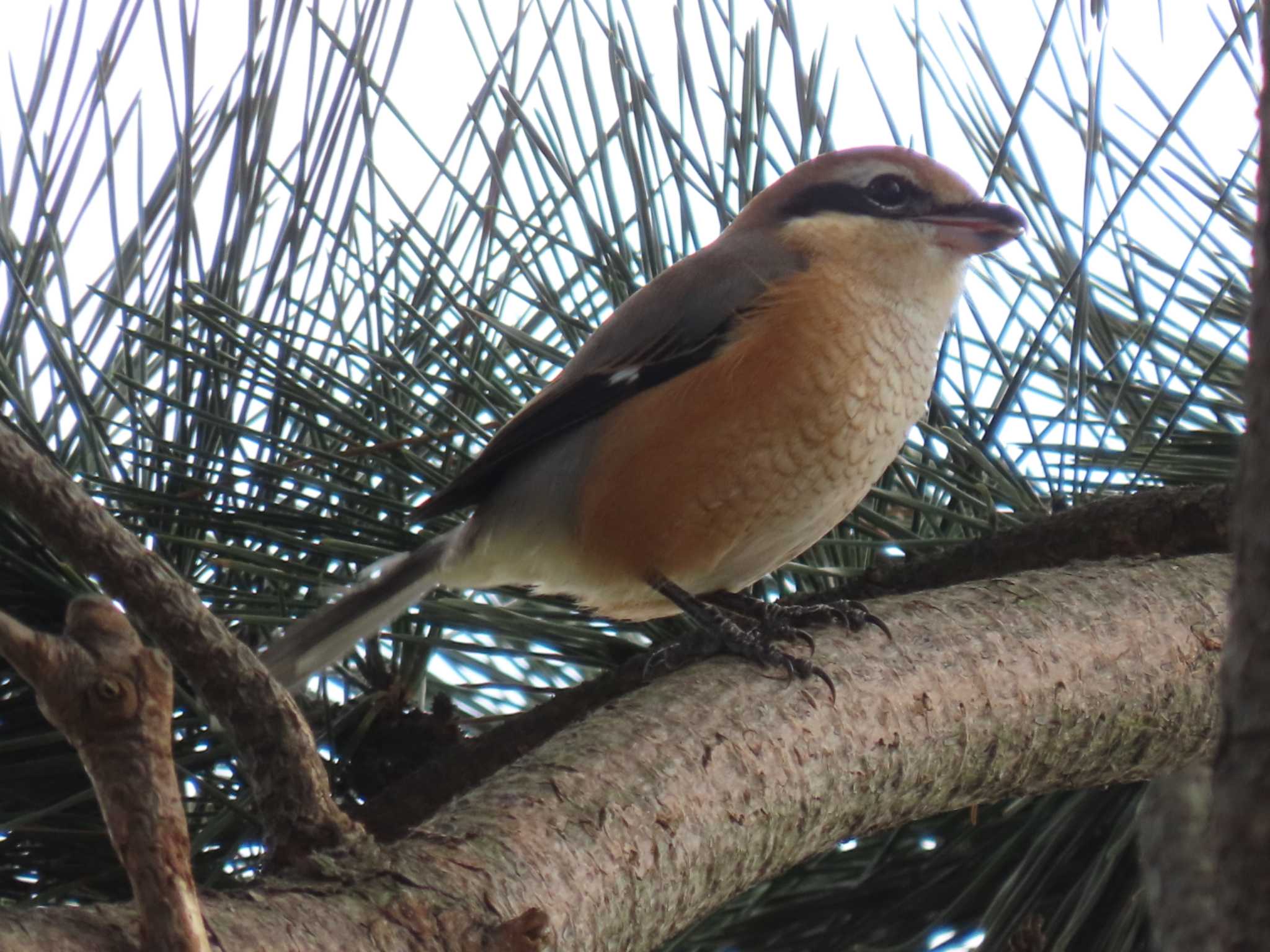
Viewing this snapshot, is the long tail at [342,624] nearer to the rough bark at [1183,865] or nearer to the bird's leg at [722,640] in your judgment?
the bird's leg at [722,640]

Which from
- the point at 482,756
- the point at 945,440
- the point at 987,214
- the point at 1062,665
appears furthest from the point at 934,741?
the point at 987,214

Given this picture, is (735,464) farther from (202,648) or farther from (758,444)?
(202,648)

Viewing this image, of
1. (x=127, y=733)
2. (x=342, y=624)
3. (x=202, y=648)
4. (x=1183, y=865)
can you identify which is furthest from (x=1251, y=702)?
(x=342, y=624)

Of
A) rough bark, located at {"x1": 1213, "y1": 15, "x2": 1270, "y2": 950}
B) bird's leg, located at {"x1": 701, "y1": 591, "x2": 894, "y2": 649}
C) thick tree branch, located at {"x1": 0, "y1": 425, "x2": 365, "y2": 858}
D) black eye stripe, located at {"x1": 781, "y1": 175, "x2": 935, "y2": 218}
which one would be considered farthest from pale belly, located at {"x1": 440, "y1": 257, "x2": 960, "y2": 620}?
rough bark, located at {"x1": 1213, "y1": 15, "x2": 1270, "y2": 950}

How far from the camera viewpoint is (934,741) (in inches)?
52.1

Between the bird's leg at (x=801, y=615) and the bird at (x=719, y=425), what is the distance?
0.04 ft

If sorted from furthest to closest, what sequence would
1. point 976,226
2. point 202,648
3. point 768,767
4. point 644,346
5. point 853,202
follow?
point 853,202 → point 976,226 → point 644,346 → point 768,767 → point 202,648

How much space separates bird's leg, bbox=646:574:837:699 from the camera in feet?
4.39

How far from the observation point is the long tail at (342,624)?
161cm

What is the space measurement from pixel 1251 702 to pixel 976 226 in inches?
75.6

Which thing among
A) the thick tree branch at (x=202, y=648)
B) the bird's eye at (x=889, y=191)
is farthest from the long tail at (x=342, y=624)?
the bird's eye at (x=889, y=191)

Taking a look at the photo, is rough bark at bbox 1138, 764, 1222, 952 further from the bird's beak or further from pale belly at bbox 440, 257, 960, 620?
the bird's beak

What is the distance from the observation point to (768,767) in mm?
1212

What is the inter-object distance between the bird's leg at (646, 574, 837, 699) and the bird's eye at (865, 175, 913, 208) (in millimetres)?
775
